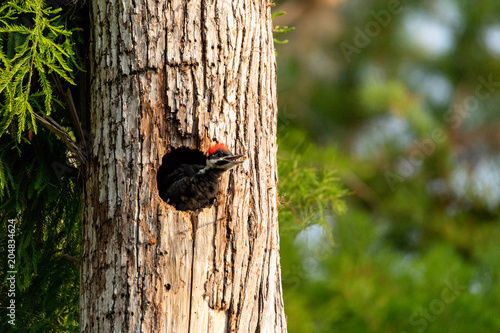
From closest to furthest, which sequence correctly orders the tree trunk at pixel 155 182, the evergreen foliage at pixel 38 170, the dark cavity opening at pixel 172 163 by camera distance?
the tree trunk at pixel 155 182
the evergreen foliage at pixel 38 170
the dark cavity opening at pixel 172 163

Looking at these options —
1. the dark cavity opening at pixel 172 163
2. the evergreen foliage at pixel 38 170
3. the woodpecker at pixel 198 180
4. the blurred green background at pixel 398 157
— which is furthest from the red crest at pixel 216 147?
the blurred green background at pixel 398 157

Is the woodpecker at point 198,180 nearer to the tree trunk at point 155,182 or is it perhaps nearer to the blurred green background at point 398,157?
the tree trunk at point 155,182

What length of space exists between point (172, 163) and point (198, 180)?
1.88ft

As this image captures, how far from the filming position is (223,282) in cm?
291

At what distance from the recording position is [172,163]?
11.9ft

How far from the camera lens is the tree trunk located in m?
2.85

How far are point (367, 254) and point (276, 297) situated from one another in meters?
4.79

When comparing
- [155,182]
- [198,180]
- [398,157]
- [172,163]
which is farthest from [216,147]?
[398,157]

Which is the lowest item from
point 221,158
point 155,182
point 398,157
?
point 155,182

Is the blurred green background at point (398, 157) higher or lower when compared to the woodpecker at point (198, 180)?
higher

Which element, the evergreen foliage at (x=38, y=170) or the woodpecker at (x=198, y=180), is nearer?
the woodpecker at (x=198, y=180)

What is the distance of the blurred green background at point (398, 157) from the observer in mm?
7328

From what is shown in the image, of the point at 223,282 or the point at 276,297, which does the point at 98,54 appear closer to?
the point at 223,282

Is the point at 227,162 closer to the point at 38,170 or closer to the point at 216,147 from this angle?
the point at 216,147
